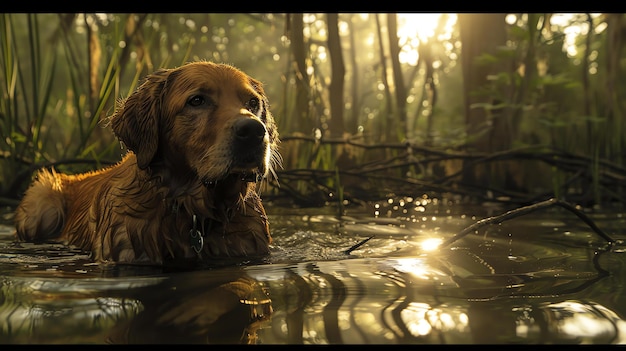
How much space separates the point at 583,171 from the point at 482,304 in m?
5.21

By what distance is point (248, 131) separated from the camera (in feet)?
11.6

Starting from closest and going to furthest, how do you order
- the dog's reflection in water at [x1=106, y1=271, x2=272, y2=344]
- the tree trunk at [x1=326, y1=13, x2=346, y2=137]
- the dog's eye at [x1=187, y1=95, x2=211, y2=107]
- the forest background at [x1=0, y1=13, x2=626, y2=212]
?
the dog's reflection in water at [x1=106, y1=271, x2=272, y2=344], the dog's eye at [x1=187, y1=95, x2=211, y2=107], the forest background at [x1=0, y1=13, x2=626, y2=212], the tree trunk at [x1=326, y1=13, x2=346, y2=137]

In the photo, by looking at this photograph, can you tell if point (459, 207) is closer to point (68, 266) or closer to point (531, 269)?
point (531, 269)

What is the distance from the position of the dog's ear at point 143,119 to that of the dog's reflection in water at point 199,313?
3.97ft

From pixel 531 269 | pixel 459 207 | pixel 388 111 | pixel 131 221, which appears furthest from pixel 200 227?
pixel 388 111

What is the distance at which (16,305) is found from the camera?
242 centimetres

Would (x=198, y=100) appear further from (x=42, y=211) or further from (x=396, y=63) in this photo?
(x=396, y=63)

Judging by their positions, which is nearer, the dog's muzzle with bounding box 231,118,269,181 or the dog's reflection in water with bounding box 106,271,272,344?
the dog's reflection in water with bounding box 106,271,272,344

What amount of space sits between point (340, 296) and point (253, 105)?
6.10 feet

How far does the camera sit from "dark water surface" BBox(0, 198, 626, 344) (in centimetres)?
208

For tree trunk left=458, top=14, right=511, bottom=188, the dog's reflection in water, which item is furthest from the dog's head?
tree trunk left=458, top=14, right=511, bottom=188

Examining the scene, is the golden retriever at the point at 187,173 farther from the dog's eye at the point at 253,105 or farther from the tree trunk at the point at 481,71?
the tree trunk at the point at 481,71

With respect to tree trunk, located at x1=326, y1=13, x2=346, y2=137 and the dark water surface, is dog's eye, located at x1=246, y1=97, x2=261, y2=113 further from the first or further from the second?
tree trunk, located at x1=326, y1=13, x2=346, y2=137

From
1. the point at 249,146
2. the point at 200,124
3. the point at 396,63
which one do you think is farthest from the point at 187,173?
the point at 396,63
